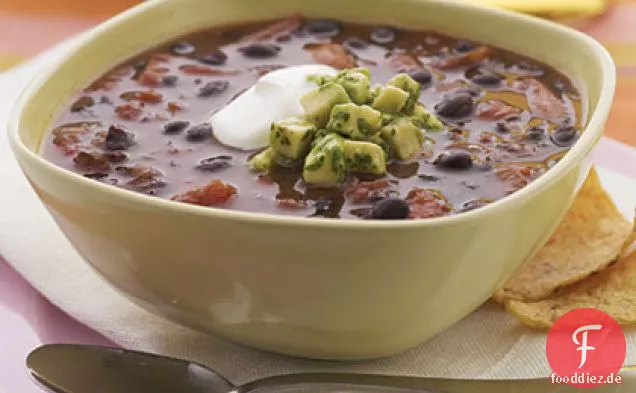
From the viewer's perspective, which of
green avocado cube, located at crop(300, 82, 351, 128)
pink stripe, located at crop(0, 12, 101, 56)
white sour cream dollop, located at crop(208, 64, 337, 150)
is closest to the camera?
green avocado cube, located at crop(300, 82, 351, 128)

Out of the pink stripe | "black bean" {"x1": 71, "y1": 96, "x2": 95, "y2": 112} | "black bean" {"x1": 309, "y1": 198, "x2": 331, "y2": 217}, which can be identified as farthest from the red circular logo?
the pink stripe

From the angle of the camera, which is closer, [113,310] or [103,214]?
[103,214]

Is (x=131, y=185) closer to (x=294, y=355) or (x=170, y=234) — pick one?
(x=170, y=234)

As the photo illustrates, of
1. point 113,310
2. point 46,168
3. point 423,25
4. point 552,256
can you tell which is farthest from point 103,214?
point 423,25

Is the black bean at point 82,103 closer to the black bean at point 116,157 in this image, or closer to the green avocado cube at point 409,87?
the black bean at point 116,157

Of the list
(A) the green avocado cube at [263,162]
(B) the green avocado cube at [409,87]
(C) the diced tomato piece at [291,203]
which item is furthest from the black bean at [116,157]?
(B) the green avocado cube at [409,87]

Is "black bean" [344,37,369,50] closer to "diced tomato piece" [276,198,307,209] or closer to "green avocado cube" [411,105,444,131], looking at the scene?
"green avocado cube" [411,105,444,131]

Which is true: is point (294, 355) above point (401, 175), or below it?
below
